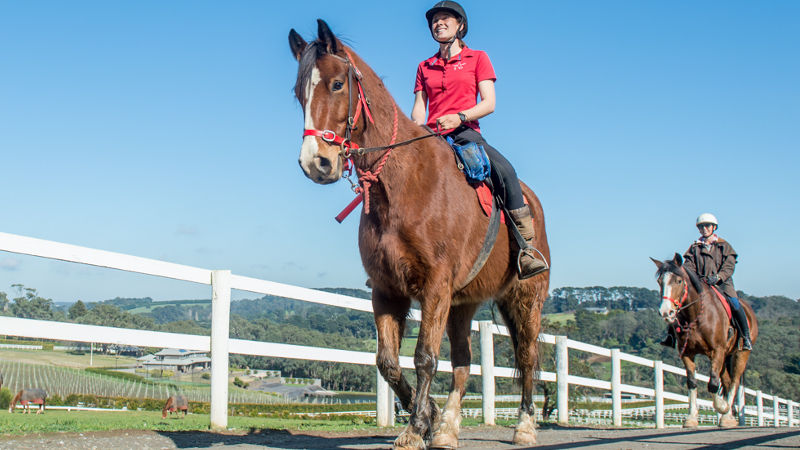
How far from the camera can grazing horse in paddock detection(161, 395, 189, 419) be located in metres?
7.02

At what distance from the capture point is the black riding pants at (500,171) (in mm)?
5949

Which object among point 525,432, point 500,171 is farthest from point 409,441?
point 500,171

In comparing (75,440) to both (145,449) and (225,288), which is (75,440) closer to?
(145,449)

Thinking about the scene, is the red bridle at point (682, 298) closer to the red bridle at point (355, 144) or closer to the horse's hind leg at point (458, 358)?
the horse's hind leg at point (458, 358)

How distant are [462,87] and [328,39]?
1.67 m

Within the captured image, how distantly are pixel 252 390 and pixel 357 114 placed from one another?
4.25m

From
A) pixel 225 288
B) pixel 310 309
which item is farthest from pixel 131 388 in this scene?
pixel 310 309

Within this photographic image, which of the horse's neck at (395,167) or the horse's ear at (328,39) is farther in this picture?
the horse's neck at (395,167)

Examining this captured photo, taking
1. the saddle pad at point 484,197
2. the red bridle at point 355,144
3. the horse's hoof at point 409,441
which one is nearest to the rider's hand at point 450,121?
the saddle pad at point 484,197

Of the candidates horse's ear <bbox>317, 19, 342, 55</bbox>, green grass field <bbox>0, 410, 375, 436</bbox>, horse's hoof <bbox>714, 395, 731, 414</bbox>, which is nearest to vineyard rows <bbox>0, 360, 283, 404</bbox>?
green grass field <bbox>0, 410, 375, 436</bbox>

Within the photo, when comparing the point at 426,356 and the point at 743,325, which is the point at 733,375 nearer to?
the point at 743,325

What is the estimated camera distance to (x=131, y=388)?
6.60 m

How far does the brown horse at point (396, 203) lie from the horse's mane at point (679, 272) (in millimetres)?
9169

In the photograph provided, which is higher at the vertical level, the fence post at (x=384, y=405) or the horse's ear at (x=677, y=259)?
the horse's ear at (x=677, y=259)
